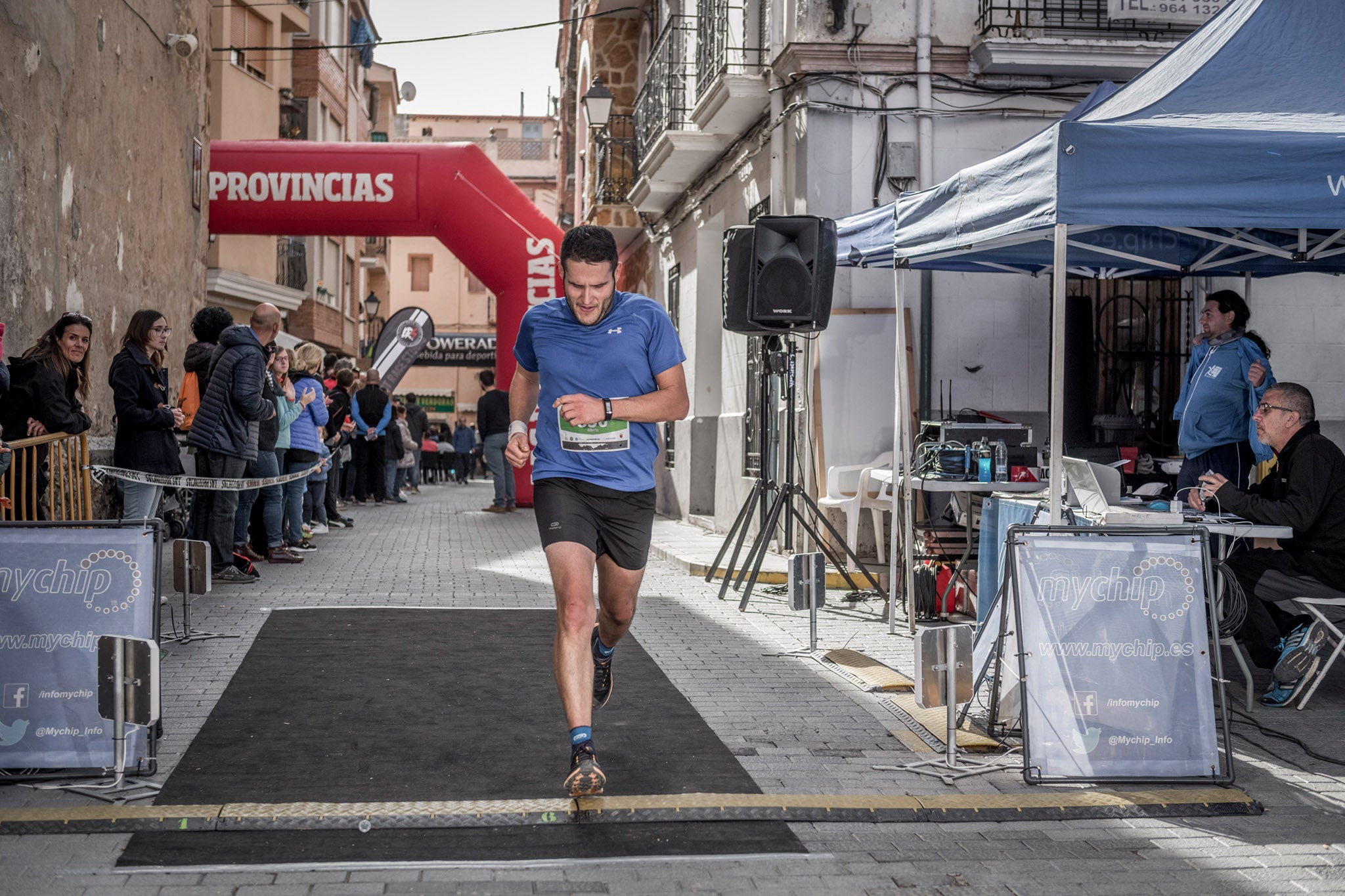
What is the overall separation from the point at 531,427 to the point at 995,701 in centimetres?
215

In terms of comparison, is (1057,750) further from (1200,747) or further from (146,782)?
(146,782)

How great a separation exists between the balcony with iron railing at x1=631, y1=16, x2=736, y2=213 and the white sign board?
483cm

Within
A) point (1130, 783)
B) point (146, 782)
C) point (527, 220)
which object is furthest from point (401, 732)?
point (527, 220)

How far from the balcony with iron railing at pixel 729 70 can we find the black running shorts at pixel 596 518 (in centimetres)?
931

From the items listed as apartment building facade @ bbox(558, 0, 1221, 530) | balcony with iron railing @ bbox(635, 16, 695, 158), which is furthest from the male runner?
balcony with iron railing @ bbox(635, 16, 695, 158)

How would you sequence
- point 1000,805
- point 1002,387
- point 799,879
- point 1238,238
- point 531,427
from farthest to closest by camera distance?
point 1002,387 < point 1238,238 < point 531,427 < point 1000,805 < point 799,879

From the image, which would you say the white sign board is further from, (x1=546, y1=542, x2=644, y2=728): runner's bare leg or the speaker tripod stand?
(x1=546, y1=542, x2=644, y2=728): runner's bare leg

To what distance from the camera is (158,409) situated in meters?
9.77

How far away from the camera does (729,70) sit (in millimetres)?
14555

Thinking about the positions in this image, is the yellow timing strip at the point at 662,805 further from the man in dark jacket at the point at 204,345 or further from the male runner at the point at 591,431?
the man in dark jacket at the point at 204,345

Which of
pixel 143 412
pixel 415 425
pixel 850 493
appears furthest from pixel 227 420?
pixel 415 425

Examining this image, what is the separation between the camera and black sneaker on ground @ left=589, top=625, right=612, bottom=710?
19.2 feet

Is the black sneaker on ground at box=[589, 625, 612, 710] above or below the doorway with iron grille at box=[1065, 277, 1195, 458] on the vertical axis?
below

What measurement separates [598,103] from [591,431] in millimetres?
16076
